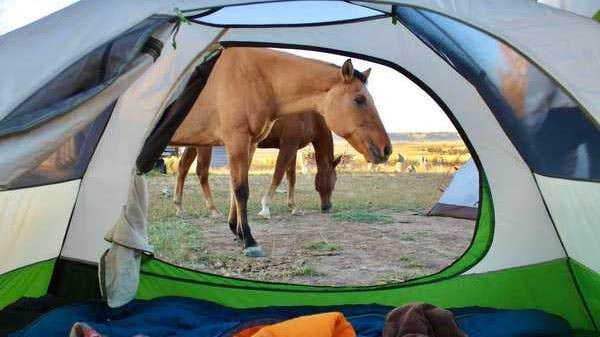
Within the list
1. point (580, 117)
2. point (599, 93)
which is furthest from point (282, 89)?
point (599, 93)

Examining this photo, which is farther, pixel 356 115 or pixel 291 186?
pixel 291 186

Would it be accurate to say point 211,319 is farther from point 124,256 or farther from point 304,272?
point 304,272

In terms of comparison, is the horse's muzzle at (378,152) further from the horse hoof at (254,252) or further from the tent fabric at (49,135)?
the tent fabric at (49,135)

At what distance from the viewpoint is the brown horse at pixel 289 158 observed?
201 inches

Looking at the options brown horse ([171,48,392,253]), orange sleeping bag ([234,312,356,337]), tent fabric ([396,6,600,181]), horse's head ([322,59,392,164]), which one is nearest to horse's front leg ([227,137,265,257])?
brown horse ([171,48,392,253])

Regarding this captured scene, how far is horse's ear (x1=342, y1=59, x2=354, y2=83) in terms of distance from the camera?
12.6ft

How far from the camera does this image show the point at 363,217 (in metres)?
5.71

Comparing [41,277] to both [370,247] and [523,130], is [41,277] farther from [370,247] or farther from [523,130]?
[370,247]

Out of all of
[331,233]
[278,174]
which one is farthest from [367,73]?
[331,233]

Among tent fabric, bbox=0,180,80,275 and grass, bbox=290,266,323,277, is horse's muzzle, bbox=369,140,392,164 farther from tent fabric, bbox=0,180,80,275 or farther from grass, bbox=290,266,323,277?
tent fabric, bbox=0,180,80,275

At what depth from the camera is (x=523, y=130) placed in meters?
2.35

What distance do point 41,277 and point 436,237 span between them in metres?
3.33

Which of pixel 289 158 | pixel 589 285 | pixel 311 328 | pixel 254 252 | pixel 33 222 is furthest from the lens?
pixel 289 158

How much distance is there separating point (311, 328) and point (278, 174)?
3.51 metres
